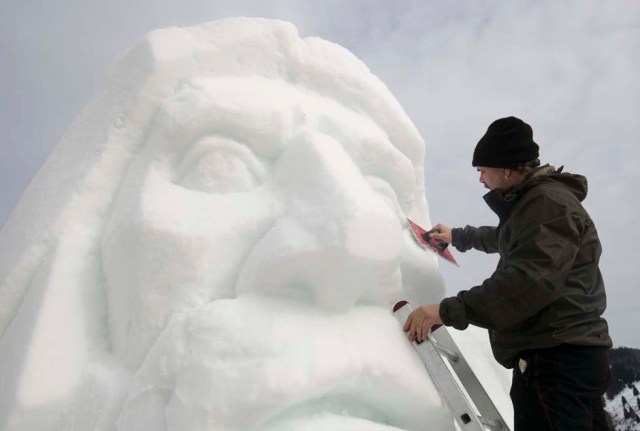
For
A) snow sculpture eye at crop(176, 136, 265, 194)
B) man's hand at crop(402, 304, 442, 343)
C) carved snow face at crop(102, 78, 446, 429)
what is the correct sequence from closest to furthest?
1. carved snow face at crop(102, 78, 446, 429)
2. man's hand at crop(402, 304, 442, 343)
3. snow sculpture eye at crop(176, 136, 265, 194)

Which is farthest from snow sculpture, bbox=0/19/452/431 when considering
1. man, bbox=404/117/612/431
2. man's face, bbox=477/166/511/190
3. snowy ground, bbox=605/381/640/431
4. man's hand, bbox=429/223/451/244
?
snowy ground, bbox=605/381/640/431

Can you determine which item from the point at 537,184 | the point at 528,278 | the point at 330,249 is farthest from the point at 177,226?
the point at 537,184

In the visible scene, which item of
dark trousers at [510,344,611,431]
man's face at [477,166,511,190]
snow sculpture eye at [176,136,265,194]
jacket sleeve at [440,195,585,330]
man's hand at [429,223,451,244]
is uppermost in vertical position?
snow sculpture eye at [176,136,265,194]

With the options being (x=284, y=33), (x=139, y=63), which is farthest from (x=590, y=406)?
(x=139, y=63)

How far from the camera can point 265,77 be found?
243 cm

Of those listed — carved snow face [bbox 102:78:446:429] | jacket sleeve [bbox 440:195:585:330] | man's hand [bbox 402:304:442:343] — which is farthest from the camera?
man's hand [bbox 402:304:442:343]

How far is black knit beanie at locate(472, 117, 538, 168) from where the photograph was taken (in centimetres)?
196

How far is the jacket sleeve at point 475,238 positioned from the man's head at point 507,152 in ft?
1.99

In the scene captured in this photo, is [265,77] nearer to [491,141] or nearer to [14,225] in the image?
[491,141]

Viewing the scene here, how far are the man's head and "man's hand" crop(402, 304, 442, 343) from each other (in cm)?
62

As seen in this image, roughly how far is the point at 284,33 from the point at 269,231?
3.93 feet

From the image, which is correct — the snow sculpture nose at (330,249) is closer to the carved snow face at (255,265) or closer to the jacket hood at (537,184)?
the carved snow face at (255,265)

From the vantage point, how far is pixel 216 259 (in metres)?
1.85

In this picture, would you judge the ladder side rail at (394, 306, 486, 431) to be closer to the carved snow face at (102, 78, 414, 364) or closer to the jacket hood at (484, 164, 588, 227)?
the carved snow face at (102, 78, 414, 364)
